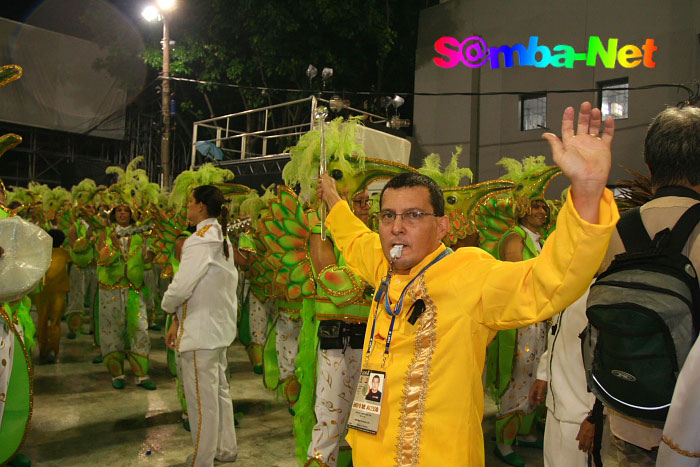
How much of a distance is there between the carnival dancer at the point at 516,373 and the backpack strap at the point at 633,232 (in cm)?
294

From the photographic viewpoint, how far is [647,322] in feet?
5.04

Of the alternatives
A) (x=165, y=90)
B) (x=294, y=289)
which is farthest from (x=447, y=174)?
(x=165, y=90)

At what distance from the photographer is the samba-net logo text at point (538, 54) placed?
421 inches

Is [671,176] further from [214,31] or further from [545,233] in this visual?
[214,31]

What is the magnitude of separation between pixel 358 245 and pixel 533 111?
36.1 ft

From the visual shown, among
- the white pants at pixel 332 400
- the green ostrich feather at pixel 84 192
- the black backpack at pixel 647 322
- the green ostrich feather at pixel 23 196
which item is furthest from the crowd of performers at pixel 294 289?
the green ostrich feather at pixel 23 196

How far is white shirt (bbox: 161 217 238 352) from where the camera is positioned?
3.88 metres

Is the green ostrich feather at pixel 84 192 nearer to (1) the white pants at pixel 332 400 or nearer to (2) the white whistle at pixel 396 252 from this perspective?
(1) the white pants at pixel 332 400

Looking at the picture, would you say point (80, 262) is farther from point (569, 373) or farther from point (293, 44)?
point (569, 373)

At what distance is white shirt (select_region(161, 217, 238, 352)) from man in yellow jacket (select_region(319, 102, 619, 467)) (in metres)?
2.08

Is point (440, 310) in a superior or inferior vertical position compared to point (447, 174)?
inferior

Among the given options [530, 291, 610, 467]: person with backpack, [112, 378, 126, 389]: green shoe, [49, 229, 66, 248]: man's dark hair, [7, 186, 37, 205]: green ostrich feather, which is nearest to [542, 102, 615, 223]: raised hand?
[530, 291, 610, 467]: person with backpack

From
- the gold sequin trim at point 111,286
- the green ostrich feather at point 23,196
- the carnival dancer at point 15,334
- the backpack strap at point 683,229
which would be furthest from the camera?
the green ostrich feather at point 23,196

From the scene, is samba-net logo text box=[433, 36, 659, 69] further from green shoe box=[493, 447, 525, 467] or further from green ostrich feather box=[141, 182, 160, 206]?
green shoe box=[493, 447, 525, 467]
